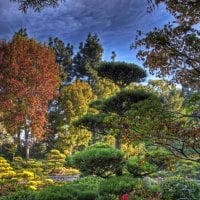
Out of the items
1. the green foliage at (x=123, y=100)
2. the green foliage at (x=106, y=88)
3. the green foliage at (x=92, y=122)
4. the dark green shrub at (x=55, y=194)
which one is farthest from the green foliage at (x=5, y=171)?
the green foliage at (x=106, y=88)

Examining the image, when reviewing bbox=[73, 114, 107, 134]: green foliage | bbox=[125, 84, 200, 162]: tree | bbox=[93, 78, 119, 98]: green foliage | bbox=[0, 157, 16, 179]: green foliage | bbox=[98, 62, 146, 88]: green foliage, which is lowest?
bbox=[0, 157, 16, 179]: green foliage

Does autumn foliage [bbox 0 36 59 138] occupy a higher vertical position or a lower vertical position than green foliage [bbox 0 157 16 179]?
higher

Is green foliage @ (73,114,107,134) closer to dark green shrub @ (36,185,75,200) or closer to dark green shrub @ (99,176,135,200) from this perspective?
dark green shrub @ (99,176,135,200)

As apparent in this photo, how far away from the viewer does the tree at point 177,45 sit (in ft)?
18.2

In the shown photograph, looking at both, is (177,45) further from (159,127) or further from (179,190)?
(179,190)

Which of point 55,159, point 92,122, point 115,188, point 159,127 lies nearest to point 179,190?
point 115,188

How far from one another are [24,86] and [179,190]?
1589 centimetres

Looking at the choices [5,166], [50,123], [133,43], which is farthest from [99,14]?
[50,123]

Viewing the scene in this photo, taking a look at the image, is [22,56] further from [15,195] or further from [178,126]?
[178,126]

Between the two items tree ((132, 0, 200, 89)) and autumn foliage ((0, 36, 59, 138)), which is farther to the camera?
autumn foliage ((0, 36, 59, 138))

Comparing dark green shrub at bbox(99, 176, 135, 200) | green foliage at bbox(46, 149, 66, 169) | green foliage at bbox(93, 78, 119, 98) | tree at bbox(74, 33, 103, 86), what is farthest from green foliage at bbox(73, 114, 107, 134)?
tree at bbox(74, 33, 103, 86)

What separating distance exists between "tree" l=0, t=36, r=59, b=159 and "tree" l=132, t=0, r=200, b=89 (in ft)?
60.7

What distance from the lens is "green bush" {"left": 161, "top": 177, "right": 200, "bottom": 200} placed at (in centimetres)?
966

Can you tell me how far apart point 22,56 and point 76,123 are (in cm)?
1137
